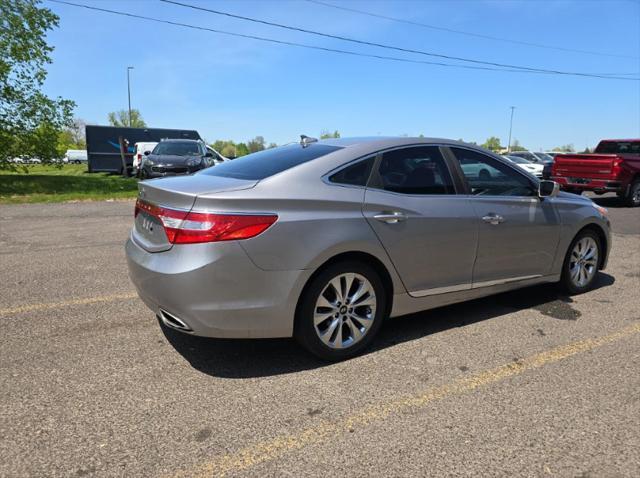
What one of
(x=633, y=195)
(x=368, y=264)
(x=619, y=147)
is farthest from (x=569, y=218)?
(x=619, y=147)

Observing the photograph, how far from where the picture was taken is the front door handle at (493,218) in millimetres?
4145

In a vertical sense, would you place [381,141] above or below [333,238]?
above

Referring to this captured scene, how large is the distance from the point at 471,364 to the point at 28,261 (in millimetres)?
5567

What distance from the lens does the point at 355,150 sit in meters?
3.72

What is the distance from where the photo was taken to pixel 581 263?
520cm

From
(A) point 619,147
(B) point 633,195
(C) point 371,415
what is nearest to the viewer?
(C) point 371,415

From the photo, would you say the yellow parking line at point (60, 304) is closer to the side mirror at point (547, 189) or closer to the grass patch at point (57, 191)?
the side mirror at point (547, 189)

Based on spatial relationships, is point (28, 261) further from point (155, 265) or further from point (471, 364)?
point (471, 364)

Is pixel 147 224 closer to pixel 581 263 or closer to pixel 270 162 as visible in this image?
pixel 270 162

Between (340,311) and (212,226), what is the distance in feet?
3.53

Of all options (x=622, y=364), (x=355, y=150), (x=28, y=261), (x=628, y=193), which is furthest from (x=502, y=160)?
(x=628, y=193)

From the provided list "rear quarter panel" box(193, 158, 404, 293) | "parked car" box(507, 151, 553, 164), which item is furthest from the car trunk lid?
"parked car" box(507, 151, 553, 164)

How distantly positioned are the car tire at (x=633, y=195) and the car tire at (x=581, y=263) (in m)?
10.6

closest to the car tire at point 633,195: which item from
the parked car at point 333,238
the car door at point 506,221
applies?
the car door at point 506,221
